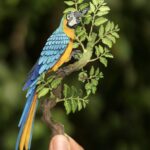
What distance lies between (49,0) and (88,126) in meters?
0.49

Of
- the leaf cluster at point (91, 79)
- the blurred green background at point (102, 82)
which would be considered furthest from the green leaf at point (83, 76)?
the blurred green background at point (102, 82)

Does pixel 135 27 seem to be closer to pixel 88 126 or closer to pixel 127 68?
pixel 127 68

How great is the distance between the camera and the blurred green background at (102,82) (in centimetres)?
245

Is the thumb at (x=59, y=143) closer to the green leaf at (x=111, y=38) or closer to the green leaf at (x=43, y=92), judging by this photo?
the green leaf at (x=43, y=92)

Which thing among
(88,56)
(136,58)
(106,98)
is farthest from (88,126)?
(88,56)

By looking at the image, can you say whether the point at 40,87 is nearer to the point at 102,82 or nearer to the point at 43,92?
the point at 43,92

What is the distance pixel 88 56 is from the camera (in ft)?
4.78

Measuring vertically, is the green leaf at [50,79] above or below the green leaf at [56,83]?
above

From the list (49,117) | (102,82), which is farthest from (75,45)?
(102,82)

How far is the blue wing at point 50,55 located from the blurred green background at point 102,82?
3.04 ft

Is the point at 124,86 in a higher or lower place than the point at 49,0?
lower

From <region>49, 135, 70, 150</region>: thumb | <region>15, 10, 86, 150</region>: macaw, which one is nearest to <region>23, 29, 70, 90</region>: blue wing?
<region>15, 10, 86, 150</region>: macaw

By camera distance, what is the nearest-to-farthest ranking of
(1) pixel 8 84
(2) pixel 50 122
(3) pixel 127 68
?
(2) pixel 50 122 < (1) pixel 8 84 < (3) pixel 127 68

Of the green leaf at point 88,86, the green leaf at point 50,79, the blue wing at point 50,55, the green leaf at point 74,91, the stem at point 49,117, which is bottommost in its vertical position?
the stem at point 49,117
